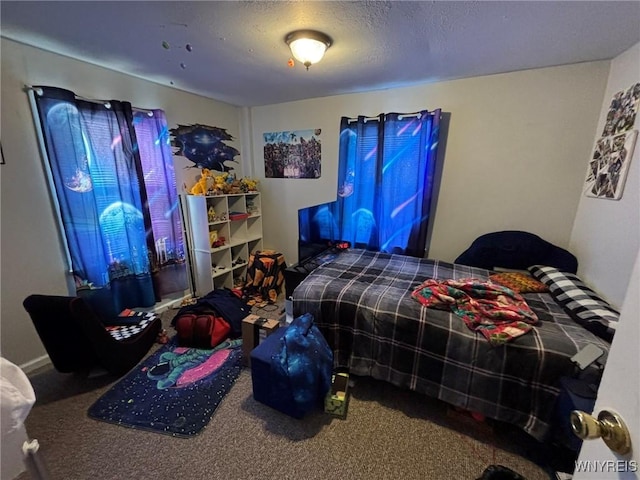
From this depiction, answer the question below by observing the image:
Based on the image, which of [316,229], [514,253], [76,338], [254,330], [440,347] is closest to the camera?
[440,347]

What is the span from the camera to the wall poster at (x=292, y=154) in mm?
3236

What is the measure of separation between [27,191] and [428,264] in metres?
3.24

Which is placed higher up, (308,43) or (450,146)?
(308,43)

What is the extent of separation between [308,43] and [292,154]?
70.2 inches

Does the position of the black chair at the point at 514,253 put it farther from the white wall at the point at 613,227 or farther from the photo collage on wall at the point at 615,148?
the photo collage on wall at the point at 615,148

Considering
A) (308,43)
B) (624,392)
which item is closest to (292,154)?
(308,43)

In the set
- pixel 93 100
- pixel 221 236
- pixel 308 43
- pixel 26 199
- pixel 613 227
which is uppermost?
pixel 308 43

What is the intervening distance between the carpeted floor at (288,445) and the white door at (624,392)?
107 centimetres

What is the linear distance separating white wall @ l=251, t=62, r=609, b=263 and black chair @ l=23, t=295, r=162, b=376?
282 centimetres

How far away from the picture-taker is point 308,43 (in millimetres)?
1620

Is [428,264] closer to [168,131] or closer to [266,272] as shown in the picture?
[266,272]

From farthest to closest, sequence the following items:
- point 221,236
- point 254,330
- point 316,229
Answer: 1. point 221,236
2. point 316,229
3. point 254,330

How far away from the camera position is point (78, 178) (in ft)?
6.68

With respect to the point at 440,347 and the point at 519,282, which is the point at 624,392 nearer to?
the point at 440,347
